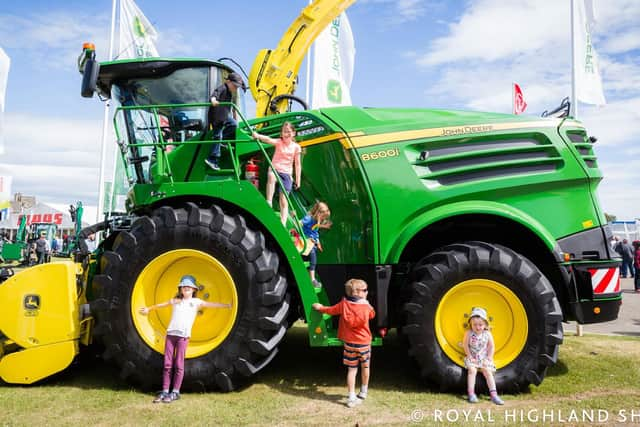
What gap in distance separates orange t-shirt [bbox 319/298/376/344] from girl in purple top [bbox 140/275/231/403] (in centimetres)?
125

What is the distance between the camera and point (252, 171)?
4672mm

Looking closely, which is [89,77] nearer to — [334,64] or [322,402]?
[322,402]

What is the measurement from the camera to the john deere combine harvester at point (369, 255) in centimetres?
402

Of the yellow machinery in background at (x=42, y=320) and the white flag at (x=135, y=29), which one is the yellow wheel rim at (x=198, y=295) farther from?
the white flag at (x=135, y=29)

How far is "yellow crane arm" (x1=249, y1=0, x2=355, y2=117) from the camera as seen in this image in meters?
5.96

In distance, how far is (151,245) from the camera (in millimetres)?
4129

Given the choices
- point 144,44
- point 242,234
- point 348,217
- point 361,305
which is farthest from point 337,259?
point 144,44

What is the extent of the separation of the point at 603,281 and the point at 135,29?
47.7 ft

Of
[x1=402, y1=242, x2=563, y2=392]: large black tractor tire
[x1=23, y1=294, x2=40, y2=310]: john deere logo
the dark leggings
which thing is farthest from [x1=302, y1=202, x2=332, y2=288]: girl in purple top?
[x1=23, y1=294, x2=40, y2=310]: john deere logo

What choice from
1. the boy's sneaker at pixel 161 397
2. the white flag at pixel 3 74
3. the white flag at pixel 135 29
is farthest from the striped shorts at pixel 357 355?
the white flag at pixel 135 29

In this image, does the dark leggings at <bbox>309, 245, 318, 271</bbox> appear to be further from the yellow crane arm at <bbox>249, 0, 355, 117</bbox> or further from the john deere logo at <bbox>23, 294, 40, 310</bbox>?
the john deere logo at <bbox>23, 294, 40, 310</bbox>

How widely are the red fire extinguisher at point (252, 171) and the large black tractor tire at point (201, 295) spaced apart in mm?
597

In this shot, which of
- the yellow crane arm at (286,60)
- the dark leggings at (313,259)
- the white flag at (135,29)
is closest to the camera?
the dark leggings at (313,259)

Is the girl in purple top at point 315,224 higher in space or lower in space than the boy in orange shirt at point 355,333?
higher
